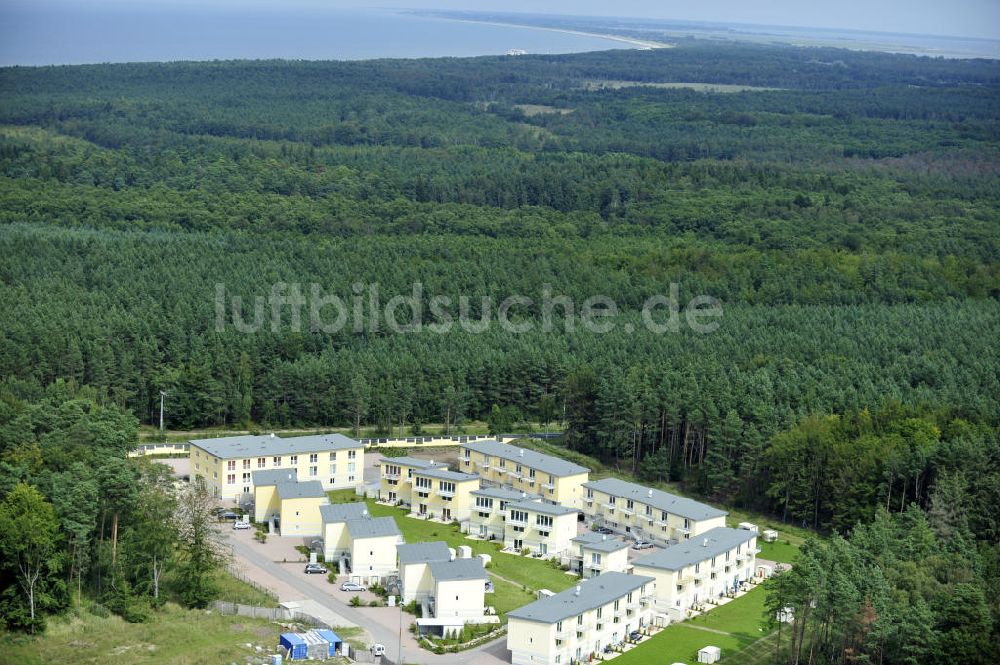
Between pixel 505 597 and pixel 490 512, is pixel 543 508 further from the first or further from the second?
pixel 505 597

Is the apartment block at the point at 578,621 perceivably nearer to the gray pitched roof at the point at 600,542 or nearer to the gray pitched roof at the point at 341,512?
the gray pitched roof at the point at 600,542

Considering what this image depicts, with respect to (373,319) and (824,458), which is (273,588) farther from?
(373,319)

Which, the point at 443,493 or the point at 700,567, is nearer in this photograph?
the point at 700,567

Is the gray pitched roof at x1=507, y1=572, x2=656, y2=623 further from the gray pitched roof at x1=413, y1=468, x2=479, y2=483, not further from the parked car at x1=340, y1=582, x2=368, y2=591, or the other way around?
the gray pitched roof at x1=413, y1=468, x2=479, y2=483

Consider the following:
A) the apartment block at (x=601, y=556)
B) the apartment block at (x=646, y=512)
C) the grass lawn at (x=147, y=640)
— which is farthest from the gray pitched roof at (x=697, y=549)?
the grass lawn at (x=147, y=640)

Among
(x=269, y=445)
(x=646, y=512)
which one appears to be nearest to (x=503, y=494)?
(x=646, y=512)

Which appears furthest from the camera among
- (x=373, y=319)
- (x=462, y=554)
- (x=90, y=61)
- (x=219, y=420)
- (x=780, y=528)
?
(x=90, y=61)

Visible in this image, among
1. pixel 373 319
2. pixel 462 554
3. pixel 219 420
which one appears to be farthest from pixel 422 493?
pixel 373 319
